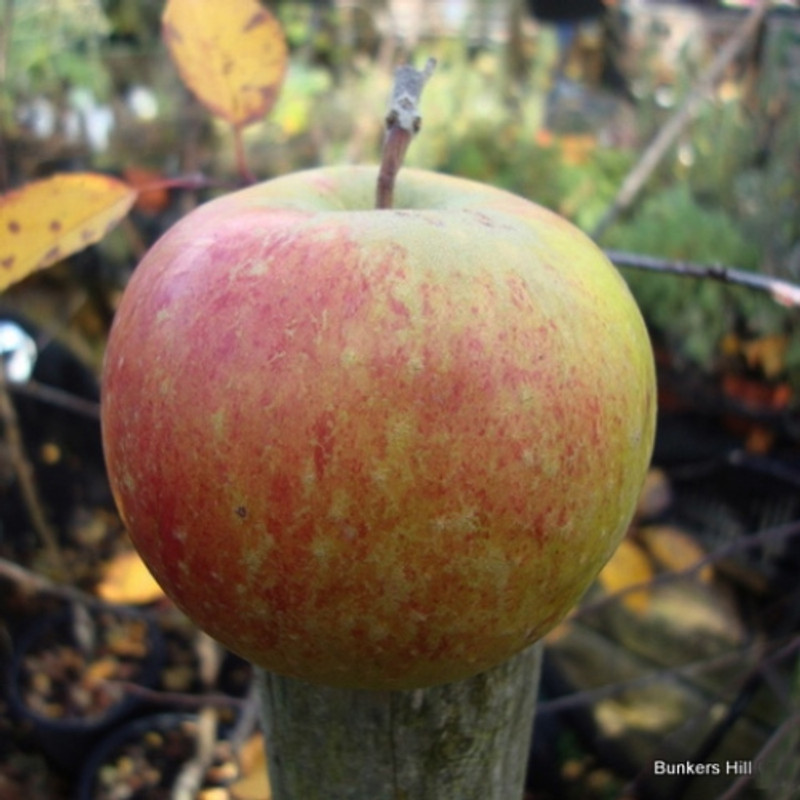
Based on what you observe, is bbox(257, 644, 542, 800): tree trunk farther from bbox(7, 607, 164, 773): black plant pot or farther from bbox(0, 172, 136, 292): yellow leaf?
bbox(7, 607, 164, 773): black plant pot

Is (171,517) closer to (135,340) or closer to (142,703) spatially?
(135,340)

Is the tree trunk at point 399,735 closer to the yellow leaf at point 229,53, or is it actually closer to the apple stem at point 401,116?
the apple stem at point 401,116

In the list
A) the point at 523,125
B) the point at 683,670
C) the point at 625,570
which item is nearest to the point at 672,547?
the point at 625,570

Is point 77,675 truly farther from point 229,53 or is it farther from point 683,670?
point 229,53

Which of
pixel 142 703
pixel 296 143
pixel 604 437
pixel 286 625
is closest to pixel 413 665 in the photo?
pixel 286 625

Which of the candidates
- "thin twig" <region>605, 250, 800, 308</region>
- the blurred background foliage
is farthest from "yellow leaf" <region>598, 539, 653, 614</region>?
"thin twig" <region>605, 250, 800, 308</region>

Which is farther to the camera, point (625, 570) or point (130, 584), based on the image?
point (130, 584)
